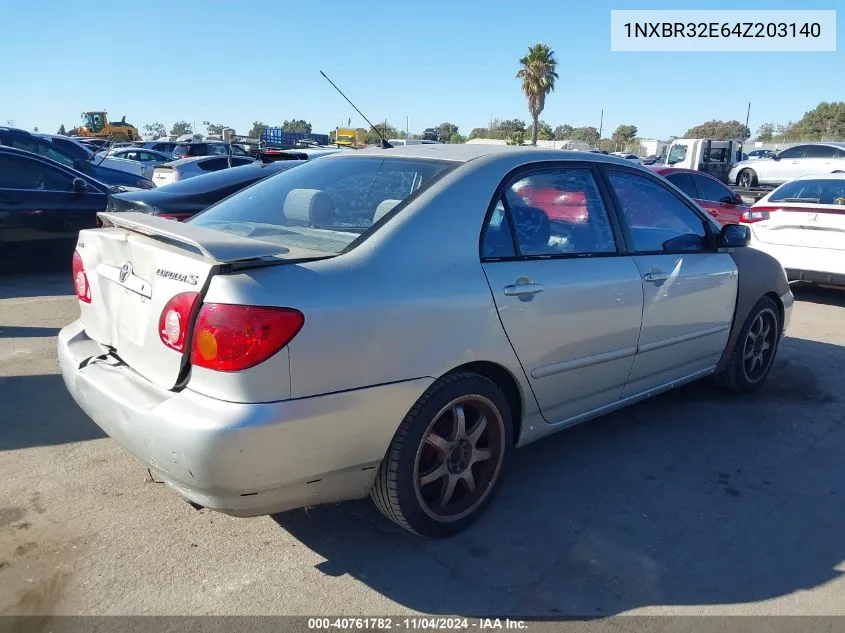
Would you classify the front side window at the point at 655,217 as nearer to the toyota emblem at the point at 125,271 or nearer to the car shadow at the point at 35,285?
the toyota emblem at the point at 125,271

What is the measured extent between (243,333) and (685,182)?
958cm

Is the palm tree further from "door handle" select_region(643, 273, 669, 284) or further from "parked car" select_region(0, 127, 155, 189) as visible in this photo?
"door handle" select_region(643, 273, 669, 284)

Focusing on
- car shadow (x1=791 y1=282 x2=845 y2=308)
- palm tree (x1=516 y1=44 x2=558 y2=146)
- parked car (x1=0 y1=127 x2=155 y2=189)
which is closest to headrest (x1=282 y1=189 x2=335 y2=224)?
car shadow (x1=791 y1=282 x2=845 y2=308)

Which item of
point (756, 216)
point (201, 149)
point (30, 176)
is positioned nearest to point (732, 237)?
point (756, 216)

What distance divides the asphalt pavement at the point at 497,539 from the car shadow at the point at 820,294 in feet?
15.4

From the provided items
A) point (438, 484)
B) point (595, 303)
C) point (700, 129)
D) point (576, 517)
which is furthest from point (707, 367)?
point (700, 129)

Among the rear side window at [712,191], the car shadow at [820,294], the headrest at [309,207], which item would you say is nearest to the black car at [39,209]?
the headrest at [309,207]

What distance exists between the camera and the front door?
3.77 metres

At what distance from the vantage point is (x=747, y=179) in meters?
23.4

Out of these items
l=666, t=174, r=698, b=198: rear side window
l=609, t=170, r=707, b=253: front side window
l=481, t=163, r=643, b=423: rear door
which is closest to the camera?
l=481, t=163, r=643, b=423: rear door

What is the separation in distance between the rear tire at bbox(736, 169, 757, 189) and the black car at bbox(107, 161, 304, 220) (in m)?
20.2

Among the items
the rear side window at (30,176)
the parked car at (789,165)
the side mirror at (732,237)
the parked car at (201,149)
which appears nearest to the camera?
the side mirror at (732,237)

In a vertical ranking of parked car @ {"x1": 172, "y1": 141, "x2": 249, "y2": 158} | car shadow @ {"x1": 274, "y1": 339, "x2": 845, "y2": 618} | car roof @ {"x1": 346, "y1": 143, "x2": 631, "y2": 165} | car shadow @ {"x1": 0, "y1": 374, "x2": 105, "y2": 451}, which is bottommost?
car shadow @ {"x1": 274, "y1": 339, "x2": 845, "y2": 618}

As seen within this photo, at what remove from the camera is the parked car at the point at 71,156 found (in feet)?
41.4
